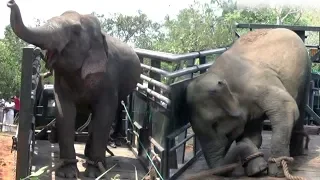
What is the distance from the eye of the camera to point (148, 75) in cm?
668

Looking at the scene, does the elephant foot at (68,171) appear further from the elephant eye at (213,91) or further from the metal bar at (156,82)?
the elephant eye at (213,91)

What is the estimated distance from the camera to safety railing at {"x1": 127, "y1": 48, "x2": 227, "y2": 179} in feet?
16.7

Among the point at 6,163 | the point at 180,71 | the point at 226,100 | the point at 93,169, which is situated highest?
the point at 180,71

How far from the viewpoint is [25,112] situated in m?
4.92

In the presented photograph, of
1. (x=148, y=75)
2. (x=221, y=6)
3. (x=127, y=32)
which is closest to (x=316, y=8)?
(x=221, y=6)

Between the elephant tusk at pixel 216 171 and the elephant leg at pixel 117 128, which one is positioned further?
the elephant leg at pixel 117 128

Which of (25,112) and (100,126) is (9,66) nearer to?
(100,126)

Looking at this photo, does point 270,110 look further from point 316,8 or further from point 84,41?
point 316,8

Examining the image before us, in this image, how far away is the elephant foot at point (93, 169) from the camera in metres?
5.68

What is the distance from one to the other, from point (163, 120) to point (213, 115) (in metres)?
0.44

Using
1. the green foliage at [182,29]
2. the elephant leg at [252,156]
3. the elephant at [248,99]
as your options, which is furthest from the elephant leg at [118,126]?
the green foliage at [182,29]

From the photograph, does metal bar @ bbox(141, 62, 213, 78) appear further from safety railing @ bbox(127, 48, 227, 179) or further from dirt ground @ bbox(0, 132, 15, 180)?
dirt ground @ bbox(0, 132, 15, 180)

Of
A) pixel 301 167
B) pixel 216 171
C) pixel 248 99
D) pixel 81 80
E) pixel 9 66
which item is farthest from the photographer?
pixel 9 66

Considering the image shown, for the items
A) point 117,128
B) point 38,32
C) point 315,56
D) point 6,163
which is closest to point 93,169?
point 38,32
